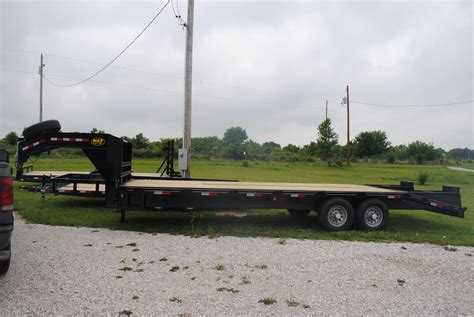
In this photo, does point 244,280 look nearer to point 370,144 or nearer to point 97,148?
point 97,148

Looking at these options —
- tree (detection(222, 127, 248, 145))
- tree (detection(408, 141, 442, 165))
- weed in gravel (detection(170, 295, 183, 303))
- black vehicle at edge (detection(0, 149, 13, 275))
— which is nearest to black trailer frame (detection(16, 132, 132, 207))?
black vehicle at edge (detection(0, 149, 13, 275))

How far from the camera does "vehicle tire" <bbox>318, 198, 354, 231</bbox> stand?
850 cm

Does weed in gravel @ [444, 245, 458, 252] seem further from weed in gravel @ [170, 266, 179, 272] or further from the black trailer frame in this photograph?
the black trailer frame

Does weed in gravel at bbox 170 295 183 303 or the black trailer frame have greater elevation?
the black trailer frame

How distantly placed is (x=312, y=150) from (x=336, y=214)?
50225mm

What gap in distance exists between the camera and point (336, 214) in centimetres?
860

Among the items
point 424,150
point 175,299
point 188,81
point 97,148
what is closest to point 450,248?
point 175,299

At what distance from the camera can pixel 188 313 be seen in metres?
4.19

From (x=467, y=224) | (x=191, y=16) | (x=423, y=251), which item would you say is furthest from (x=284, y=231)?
A: (x=191, y=16)

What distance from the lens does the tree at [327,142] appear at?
4384cm

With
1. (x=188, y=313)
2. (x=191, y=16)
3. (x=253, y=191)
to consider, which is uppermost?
(x=191, y=16)

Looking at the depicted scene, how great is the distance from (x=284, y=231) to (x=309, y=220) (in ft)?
6.13

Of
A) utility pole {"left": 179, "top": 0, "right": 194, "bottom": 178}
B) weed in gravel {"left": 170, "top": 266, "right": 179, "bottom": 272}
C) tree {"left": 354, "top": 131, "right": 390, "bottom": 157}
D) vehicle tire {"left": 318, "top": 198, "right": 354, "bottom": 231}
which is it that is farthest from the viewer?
tree {"left": 354, "top": 131, "right": 390, "bottom": 157}

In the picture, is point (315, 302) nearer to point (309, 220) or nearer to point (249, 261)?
point (249, 261)
